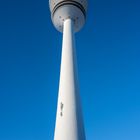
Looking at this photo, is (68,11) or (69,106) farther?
(68,11)

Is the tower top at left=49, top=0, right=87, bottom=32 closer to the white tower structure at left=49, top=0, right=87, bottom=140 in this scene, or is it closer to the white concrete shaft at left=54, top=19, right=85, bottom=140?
the white tower structure at left=49, top=0, right=87, bottom=140

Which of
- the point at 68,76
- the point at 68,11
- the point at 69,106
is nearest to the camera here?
the point at 69,106

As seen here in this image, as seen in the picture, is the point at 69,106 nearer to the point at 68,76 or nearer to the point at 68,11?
the point at 68,76

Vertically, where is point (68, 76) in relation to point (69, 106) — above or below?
above

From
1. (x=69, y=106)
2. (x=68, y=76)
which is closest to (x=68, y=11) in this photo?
(x=68, y=76)

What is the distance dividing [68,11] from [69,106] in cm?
1579

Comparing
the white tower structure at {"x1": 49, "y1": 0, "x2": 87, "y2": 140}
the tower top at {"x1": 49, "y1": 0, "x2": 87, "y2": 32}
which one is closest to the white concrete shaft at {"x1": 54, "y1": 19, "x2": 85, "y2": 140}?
the white tower structure at {"x1": 49, "y1": 0, "x2": 87, "y2": 140}

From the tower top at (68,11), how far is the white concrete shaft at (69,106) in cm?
780

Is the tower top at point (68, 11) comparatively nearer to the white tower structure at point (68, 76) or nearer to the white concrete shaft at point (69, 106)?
the white tower structure at point (68, 76)

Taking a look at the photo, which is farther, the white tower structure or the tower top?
the tower top

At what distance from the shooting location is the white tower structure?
21.4m

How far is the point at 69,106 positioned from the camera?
22594mm

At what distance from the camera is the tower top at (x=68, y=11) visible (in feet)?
108

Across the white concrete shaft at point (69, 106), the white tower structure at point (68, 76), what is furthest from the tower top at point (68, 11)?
the white concrete shaft at point (69, 106)
